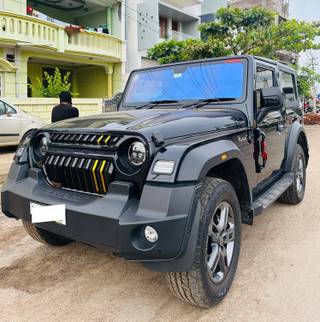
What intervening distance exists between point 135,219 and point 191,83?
6.68 ft

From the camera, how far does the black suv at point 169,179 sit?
2070 millimetres

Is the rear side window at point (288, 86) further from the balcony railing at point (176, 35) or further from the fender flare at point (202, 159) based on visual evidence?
the balcony railing at point (176, 35)

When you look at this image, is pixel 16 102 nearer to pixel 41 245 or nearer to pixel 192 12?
pixel 41 245

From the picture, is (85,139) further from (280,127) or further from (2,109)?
(2,109)

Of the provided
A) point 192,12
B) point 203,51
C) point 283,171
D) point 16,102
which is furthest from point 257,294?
point 192,12

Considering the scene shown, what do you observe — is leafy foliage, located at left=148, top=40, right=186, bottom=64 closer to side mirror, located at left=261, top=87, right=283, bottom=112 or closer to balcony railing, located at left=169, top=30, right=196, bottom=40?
balcony railing, located at left=169, top=30, right=196, bottom=40

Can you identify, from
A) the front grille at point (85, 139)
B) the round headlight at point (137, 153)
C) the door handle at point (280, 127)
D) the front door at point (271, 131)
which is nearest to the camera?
the round headlight at point (137, 153)

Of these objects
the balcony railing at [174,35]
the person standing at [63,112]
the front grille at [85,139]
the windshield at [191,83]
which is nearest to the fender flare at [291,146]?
the windshield at [191,83]

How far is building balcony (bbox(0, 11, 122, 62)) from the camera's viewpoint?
1284 cm

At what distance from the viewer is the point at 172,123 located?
2566 millimetres

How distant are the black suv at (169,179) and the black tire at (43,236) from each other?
0.02 meters

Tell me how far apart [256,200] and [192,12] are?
21770 millimetres

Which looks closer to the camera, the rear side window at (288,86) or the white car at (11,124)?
the rear side window at (288,86)

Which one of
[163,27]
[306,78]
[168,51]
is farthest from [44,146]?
[163,27]
